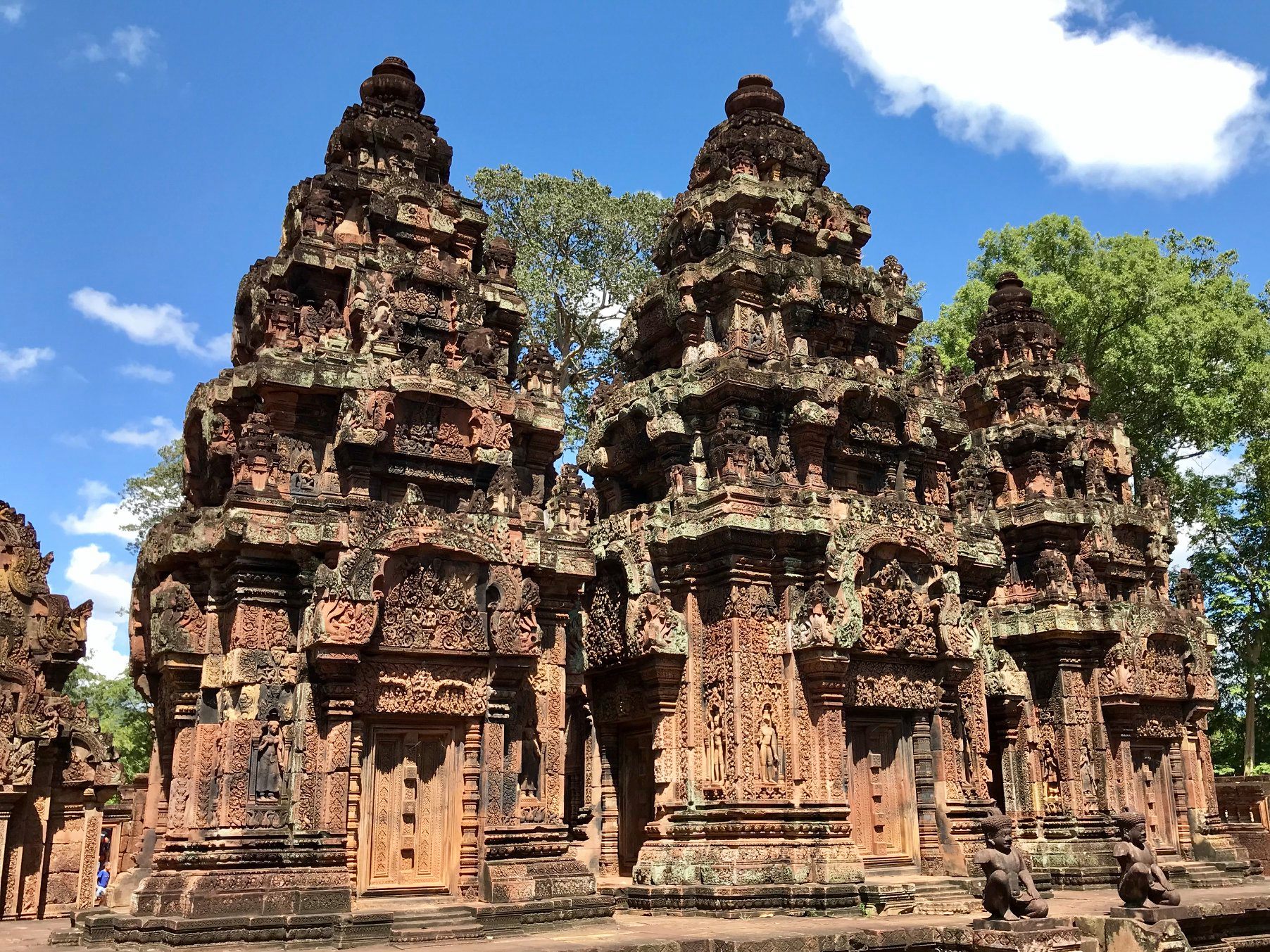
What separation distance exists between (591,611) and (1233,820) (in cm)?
1507

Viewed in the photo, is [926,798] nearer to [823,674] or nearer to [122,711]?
[823,674]

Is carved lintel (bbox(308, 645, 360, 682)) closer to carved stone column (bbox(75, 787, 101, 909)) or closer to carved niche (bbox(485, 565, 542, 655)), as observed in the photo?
carved niche (bbox(485, 565, 542, 655))

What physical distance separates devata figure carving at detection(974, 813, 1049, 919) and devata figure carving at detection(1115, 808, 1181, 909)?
886mm

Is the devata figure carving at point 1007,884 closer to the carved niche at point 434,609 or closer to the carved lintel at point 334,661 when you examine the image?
the carved niche at point 434,609

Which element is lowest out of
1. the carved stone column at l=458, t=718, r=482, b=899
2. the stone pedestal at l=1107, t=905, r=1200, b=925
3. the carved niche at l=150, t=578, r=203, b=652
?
the stone pedestal at l=1107, t=905, r=1200, b=925

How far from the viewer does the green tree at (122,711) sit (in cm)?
2955

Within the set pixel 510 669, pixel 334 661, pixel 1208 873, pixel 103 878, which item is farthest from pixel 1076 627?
pixel 103 878

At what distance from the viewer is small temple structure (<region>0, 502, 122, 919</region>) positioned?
16.9 m

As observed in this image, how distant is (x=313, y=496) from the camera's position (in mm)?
12289

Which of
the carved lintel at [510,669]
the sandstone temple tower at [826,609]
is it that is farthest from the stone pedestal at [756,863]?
the carved lintel at [510,669]

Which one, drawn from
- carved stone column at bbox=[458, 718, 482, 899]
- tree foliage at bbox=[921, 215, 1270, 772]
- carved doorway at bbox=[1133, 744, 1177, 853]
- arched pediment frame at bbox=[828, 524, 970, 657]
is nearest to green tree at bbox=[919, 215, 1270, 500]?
tree foliage at bbox=[921, 215, 1270, 772]

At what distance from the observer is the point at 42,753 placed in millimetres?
17328

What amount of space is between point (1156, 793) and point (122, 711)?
3139 cm

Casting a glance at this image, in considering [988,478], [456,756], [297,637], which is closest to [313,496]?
[297,637]
